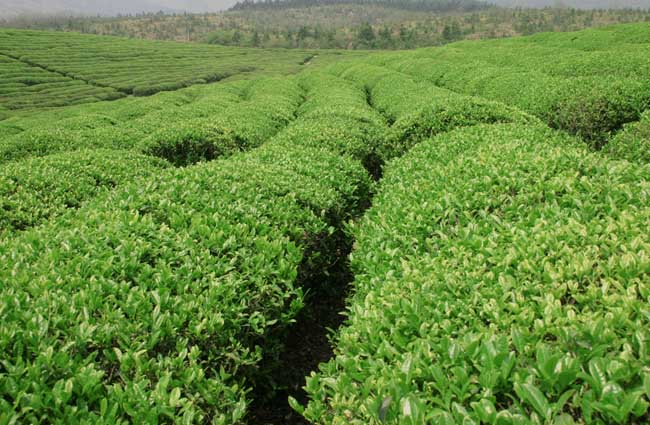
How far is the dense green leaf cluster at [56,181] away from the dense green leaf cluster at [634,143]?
10844 millimetres

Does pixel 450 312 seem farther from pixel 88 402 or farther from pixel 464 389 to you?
pixel 88 402

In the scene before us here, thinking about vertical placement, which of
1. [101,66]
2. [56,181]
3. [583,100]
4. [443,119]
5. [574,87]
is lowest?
[56,181]

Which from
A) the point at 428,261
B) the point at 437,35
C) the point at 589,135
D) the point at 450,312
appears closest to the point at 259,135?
the point at 589,135

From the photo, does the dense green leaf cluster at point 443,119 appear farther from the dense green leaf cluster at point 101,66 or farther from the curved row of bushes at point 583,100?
the dense green leaf cluster at point 101,66

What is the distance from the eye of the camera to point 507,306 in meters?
3.09

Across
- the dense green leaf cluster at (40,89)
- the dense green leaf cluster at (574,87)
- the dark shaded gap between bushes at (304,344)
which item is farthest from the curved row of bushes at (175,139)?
the dense green leaf cluster at (40,89)

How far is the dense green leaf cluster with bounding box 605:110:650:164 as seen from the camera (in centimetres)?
889

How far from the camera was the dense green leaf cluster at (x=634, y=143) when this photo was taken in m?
8.89

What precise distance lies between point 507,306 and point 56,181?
8724mm

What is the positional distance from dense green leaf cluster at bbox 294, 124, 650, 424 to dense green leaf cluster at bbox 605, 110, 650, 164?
4.90 metres

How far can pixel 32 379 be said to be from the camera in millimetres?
2992

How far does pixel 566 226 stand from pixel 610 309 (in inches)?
49.5

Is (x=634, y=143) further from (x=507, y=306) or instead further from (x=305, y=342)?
(x=507, y=306)

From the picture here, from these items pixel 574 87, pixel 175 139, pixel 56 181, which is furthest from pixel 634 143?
pixel 56 181
